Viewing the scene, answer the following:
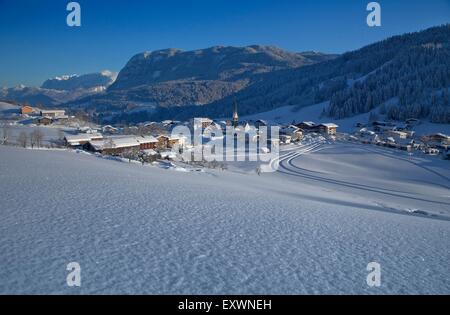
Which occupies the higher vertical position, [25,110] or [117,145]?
[25,110]

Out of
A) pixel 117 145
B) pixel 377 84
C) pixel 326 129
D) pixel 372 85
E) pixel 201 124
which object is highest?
pixel 377 84

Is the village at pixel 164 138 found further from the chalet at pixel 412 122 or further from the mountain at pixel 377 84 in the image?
the mountain at pixel 377 84

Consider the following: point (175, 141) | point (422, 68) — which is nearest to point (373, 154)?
point (175, 141)

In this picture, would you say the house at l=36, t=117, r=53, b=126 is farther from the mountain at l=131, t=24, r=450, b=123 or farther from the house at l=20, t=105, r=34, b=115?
the mountain at l=131, t=24, r=450, b=123

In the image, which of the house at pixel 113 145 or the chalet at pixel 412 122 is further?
the chalet at pixel 412 122

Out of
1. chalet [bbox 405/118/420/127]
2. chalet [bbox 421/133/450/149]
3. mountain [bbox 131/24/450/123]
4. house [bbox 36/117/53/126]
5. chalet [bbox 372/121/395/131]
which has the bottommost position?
chalet [bbox 421/133/450/149]

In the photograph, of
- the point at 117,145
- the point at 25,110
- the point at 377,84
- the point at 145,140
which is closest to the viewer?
the point at 117,145

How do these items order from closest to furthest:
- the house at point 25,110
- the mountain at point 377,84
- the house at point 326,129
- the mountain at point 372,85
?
the house at point 25,110 < the house at point 326,129 < the mountain at point 377,84 < the mountain at point 372,85

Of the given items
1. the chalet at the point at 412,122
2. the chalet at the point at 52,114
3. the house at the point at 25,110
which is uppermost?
the house at the point at 25,110

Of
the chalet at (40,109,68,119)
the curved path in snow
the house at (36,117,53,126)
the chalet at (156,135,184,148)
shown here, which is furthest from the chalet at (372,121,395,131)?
the chalet at (40,109,68,119)

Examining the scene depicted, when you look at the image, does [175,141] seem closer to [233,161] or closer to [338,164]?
[233,161]

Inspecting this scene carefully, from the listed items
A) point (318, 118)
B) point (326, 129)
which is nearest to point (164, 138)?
point (326, 129)

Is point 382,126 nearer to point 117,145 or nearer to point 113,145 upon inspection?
point 117,145

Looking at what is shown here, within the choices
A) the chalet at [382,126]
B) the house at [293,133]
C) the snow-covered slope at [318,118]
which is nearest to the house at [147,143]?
the house at [293,133]
